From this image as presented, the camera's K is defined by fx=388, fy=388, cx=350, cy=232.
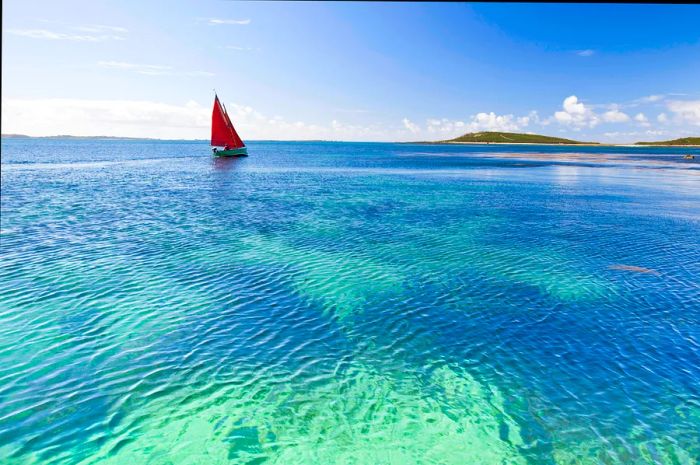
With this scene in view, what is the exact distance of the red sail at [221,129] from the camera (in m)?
118

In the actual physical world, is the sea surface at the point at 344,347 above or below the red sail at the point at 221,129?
below

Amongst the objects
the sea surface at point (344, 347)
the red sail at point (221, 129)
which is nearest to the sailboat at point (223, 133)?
the red sail at point (221, 129)

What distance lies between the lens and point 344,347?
15.6m

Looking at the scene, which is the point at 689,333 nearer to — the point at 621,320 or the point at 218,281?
the point at 621,320

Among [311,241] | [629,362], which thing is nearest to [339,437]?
[629,362]

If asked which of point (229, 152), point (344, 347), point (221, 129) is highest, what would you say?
point (221, 129)

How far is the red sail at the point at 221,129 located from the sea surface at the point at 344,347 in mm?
91529

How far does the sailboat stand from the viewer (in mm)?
117688

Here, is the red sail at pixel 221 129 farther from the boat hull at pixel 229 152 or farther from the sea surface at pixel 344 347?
the sea surface at pixel 344 347

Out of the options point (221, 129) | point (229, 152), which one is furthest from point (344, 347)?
point (229, 152)

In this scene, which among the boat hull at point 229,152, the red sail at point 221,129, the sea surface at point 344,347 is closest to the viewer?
the sea surface at point 344,347

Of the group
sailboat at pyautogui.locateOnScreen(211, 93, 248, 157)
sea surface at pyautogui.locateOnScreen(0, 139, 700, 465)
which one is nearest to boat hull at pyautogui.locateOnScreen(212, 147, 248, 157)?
sailboat at pyautogui.locateOnScreen(211, 93, 248, 157)

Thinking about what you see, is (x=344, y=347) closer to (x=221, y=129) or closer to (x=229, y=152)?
(x=221, y=129)

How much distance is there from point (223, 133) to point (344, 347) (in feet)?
407
